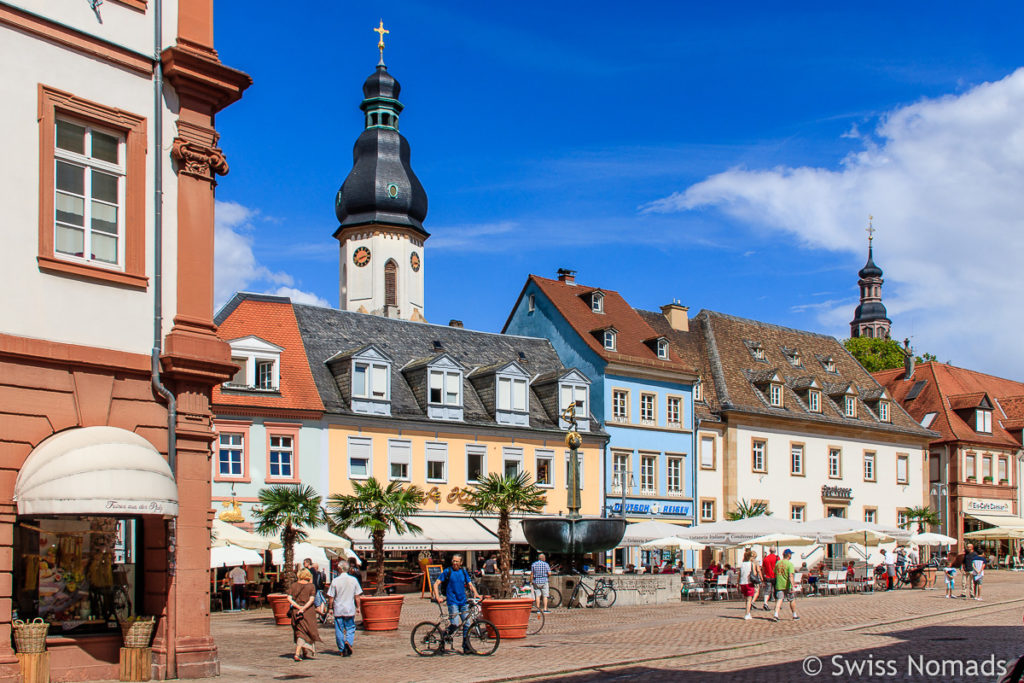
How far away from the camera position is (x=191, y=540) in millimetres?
15977

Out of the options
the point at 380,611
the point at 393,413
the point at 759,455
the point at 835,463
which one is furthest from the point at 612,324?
the point at 380,611

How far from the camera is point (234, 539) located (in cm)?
3181

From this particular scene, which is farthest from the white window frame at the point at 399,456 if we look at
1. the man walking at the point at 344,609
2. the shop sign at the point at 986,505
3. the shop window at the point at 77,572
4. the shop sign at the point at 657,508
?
the shop sign at the point at 986,505

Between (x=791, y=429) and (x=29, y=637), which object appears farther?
(x=791, y=429)

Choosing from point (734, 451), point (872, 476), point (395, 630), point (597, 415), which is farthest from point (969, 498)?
point (395, 630)

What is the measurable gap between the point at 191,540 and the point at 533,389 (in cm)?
3512

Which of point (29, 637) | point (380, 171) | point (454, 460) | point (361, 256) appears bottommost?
point (29, 637)

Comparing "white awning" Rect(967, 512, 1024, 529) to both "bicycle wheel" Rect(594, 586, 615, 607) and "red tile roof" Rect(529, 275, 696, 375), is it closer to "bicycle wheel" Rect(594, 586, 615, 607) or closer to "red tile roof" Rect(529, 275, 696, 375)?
"red tile roof" Rect(529, 275, 696, 375)

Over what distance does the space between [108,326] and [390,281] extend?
205 ft

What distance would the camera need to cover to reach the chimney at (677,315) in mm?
61334

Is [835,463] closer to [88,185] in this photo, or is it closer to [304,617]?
[304,617]

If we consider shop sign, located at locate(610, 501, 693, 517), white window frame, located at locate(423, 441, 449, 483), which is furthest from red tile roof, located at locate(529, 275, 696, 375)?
white window frame, located at locate(423, 441, 449, 483)

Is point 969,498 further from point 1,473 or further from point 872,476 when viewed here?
point 1,473

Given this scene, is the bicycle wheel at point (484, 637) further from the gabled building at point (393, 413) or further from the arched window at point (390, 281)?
the arched window at point (390, 281)
